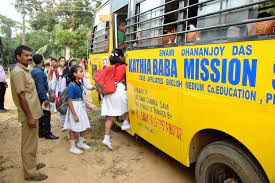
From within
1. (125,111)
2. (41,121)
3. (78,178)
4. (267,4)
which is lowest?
(78,178)

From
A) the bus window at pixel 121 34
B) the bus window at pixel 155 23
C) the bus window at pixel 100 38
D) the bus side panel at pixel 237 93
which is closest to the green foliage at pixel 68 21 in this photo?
the bus window at pixel 100 38

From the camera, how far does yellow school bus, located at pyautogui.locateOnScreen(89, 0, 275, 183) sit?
210 cm

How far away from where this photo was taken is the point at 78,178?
374 centimetres

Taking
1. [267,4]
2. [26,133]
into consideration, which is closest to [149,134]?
[26,133]

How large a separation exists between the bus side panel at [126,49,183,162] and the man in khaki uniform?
1401 mm

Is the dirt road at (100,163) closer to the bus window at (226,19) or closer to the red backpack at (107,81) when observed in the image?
the red backpack at (107,81)

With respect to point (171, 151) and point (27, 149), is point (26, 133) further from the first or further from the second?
point (171, 151)

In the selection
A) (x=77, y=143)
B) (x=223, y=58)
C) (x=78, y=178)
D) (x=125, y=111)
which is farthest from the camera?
(x=77, y=143)

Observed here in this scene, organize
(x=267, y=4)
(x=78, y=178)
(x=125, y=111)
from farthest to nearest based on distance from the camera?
(x=125, y=111) → (x=78, y=178) → (x=267, y=4)

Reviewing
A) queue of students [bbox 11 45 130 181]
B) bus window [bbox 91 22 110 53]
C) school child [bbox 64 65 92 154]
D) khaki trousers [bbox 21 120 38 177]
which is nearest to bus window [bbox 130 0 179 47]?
queue of students [bbox 11 45 130 181]

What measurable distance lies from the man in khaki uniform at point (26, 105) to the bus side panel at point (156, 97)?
4.60 feet

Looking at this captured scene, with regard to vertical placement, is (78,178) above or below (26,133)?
below

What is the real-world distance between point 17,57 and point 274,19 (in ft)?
9.33

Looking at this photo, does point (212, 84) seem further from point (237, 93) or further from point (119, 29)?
point (119, 29)
